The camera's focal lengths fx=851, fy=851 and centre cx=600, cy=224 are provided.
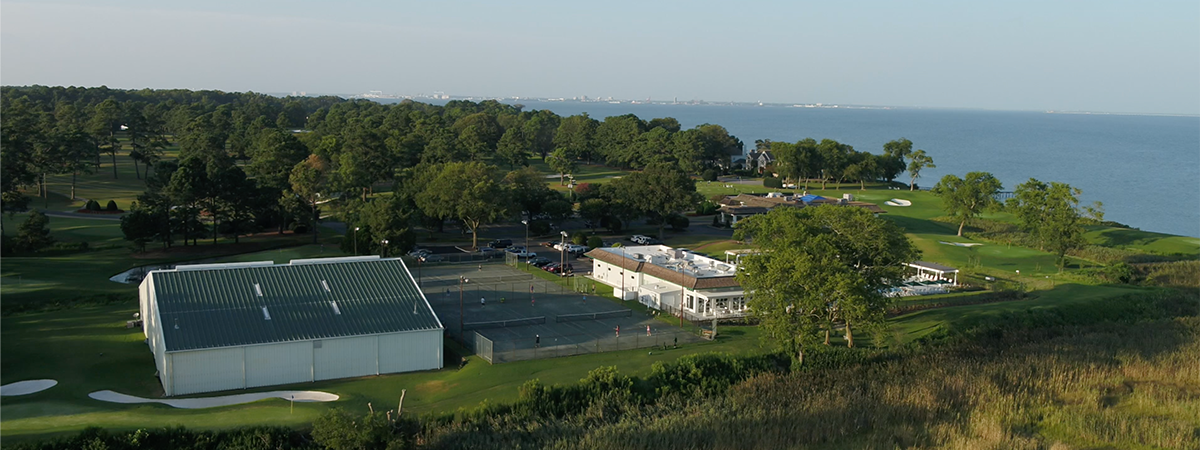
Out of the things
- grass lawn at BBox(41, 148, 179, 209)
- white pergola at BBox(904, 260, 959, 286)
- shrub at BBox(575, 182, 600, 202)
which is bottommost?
white pergola at BBox(904, 260, 959, 286)

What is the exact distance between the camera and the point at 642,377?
31.9 metres

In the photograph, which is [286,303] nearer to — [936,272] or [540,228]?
[540,228]

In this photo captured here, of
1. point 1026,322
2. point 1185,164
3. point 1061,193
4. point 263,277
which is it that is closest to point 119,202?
point 263,277

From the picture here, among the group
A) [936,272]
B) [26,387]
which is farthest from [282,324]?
[936,272]

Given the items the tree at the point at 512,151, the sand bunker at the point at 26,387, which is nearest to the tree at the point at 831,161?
the tree at the point at 512,151

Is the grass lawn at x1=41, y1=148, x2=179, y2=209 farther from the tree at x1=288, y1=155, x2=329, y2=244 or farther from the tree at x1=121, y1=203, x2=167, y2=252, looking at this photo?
the tree at x1=121, y1=203, x2=167, y2=252

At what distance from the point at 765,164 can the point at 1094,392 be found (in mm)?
92045

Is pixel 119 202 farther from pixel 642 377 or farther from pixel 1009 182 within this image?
pixel 1009 182

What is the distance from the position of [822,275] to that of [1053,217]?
34983 mm

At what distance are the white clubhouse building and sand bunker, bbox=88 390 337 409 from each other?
19124 millimetres

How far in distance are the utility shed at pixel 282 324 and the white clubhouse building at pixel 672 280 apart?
14.2m

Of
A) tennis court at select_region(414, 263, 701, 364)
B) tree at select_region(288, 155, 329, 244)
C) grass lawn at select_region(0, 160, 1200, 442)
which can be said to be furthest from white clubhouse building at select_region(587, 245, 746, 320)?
tree at select_region(288, 155, 329, 244)

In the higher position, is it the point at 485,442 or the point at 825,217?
the point at 825,217

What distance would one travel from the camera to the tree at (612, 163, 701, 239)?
6738 cm
